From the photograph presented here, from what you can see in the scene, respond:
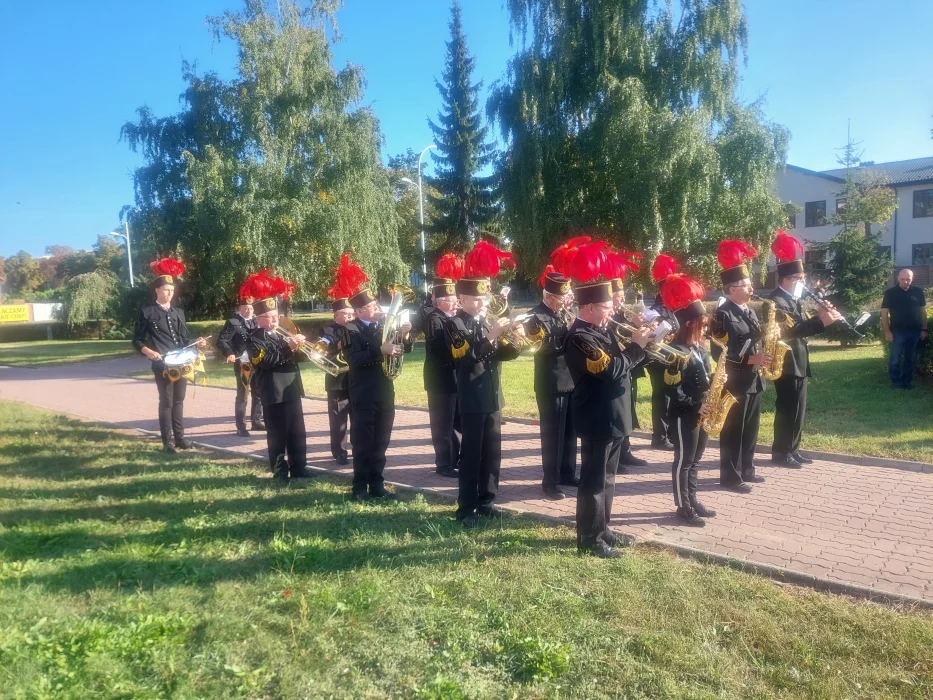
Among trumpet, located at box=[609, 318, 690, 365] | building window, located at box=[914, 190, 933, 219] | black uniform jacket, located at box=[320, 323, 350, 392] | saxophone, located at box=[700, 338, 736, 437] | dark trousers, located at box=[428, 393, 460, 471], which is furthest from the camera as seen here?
building window, located at box=[914, 190, 933, 219]

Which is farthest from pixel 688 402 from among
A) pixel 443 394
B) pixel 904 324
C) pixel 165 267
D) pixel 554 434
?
pixel 904 324

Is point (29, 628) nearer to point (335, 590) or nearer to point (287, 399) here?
point (335, 590)

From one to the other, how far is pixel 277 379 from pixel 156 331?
8.55 ft

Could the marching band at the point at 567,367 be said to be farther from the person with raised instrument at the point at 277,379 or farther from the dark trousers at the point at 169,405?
the dark trousers at the point at 169,405

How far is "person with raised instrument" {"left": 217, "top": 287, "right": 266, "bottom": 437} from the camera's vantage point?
8.38 m

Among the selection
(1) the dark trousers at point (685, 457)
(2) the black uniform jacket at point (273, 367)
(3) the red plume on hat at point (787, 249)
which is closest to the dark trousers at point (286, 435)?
(2) the black uniform jacket at point (273, 367)

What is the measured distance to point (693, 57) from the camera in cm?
1861

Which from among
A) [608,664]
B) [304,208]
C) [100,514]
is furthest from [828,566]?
[304,208]

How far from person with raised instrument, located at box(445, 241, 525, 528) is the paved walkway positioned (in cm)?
65

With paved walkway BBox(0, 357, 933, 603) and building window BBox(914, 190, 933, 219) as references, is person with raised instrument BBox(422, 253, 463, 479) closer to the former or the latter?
paved walkway BBox(0, 357, 933, 603)

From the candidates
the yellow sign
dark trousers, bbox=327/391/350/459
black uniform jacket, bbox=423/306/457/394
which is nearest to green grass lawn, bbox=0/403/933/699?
black uniform jacket, bbox=423/306/457/394

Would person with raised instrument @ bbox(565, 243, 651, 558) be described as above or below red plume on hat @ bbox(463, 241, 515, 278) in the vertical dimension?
below

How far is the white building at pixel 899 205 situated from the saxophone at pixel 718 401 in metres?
38.7

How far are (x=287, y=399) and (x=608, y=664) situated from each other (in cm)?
443
